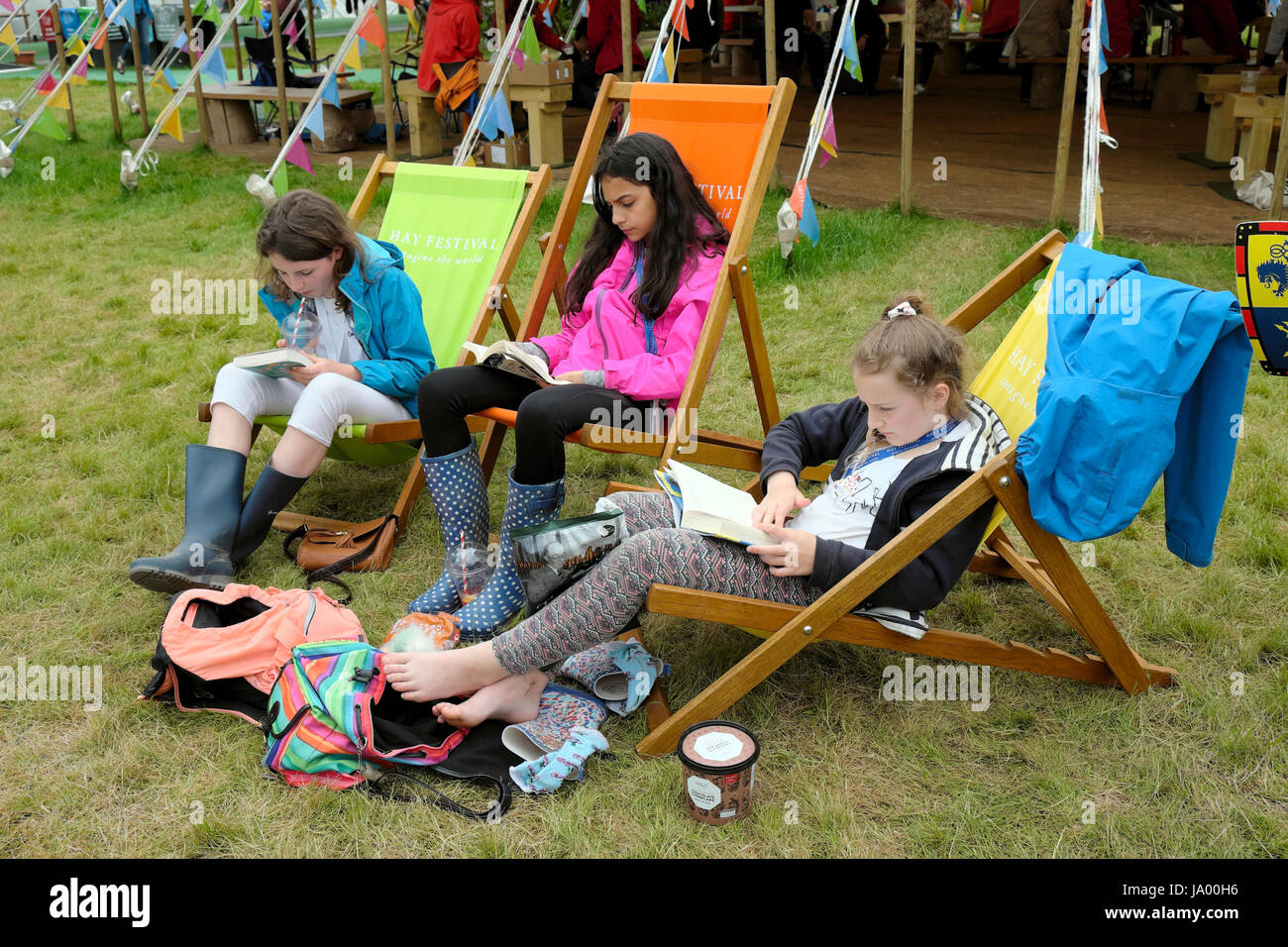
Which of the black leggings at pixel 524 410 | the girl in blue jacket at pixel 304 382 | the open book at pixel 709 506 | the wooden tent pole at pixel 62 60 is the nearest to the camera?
the open book at pixel 709 506

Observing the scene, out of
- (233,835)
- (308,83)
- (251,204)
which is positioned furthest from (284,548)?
(308,83)

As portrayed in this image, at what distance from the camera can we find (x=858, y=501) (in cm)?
256

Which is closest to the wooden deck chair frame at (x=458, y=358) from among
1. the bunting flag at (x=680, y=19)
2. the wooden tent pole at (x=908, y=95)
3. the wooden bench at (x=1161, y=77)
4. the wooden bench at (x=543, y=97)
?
the bunting flag at (x=680, y=19)

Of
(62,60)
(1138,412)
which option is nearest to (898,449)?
(1138,412)

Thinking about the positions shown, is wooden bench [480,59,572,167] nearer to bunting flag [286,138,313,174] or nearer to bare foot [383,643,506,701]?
bunting flag [286,138,313,174]

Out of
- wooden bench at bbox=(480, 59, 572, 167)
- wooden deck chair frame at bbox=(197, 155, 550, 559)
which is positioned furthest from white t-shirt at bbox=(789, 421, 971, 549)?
wooden bench at bbox=(480, 59, 572, 167)

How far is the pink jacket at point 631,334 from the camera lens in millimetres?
3203

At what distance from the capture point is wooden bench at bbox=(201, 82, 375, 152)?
8945mm

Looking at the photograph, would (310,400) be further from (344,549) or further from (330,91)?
(330,91)

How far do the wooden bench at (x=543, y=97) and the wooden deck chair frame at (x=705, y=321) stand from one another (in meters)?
3.80

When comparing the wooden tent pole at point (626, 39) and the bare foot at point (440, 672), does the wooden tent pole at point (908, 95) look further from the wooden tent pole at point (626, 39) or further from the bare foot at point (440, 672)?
the bare foot at point (440, 672)

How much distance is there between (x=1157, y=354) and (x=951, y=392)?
17.3 inches

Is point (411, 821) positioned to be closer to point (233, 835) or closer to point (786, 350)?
point (233, 835)

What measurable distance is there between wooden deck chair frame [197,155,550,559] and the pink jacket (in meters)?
0.30
